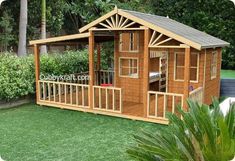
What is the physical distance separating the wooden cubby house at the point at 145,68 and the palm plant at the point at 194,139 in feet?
17.6

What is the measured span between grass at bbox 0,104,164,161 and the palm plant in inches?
102

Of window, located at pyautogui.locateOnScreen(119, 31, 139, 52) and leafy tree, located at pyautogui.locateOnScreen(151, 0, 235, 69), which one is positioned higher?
leafy tree, located at pyautogui.locateOnScreen(151, 0, 235, 69)

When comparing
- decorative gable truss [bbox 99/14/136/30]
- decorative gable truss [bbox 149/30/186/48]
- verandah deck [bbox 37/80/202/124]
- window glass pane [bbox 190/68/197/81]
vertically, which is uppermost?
decorative gable truss [bbox 99/14/136/30]

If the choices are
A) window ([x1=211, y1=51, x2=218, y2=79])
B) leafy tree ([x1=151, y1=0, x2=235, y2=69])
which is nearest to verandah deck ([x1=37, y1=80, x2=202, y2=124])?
window ([x1=211, y1=51, x2=218, y2=79])

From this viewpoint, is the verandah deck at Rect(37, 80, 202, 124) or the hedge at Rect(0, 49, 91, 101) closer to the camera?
the verandah deck at Rect(37, 80, 202, 124)

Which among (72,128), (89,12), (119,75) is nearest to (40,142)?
(72,128)

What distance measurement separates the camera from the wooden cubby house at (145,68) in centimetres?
857

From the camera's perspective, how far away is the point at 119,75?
1123cm

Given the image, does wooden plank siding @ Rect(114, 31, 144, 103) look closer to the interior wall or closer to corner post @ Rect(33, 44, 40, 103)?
the interior wall

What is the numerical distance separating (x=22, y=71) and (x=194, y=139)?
9.11 metres

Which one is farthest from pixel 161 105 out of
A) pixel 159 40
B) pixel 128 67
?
pixel 159 40

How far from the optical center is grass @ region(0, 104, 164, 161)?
640 centimetres

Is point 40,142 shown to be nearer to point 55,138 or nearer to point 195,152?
point 55,138

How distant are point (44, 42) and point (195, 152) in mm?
8419
